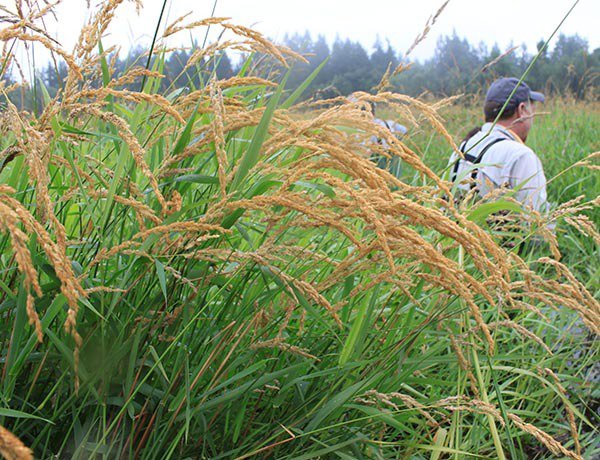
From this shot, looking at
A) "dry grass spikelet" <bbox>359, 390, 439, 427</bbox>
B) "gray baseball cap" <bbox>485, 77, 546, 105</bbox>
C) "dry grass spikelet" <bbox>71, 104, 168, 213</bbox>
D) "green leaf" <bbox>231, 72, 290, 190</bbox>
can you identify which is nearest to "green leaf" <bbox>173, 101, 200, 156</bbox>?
"green leaf" <bbox>231, 72, 290, 190</bbox>

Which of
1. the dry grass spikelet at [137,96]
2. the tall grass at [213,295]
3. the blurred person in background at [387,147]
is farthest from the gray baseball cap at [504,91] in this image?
the dry grass spikelet at [137,96]

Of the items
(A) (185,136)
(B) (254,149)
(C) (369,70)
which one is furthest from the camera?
(C) (369,70)

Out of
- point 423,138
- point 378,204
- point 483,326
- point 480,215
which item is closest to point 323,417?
point 483,326

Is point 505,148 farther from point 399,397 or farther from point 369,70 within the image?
point 369,70

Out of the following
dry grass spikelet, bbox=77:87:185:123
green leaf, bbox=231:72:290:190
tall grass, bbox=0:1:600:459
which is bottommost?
tall grass, bbox=0:1:600:459

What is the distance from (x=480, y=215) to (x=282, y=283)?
0.79m

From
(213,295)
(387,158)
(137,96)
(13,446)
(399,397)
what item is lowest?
(399,397)

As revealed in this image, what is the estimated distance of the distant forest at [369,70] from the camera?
7.40ft

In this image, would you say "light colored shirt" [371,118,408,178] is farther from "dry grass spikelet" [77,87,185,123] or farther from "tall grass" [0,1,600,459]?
"dry grass spikelet" [77,87,185,123]

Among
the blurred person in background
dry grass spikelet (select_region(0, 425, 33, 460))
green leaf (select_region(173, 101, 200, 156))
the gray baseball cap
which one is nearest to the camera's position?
dry grass spikelet (select_region(0, 425, 33, 460))

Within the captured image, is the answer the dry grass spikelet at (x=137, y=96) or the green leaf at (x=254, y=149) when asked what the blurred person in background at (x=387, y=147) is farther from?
the dry grass spikelet at (x=137, y=96)

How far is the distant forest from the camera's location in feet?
7.40

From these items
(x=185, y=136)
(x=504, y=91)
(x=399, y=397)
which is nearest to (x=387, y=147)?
(x=185, y=136)

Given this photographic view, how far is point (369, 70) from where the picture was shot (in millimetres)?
14789
